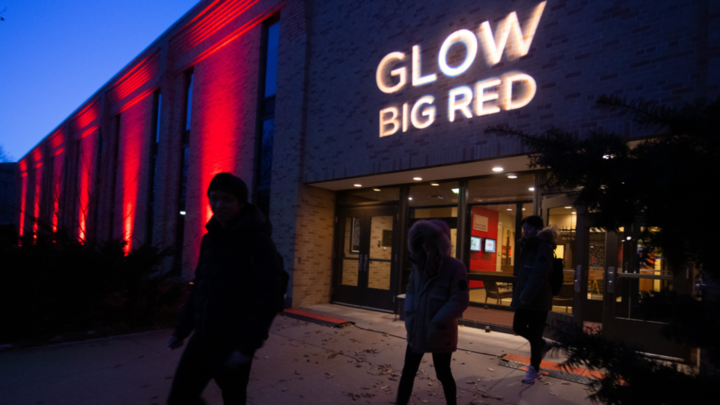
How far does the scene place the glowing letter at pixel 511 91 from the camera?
5996mm

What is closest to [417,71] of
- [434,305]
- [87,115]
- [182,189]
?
[434,305]

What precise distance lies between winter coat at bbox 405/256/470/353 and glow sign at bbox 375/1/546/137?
394cm

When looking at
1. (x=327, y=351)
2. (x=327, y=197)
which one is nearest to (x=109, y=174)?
(x=327, y=197)

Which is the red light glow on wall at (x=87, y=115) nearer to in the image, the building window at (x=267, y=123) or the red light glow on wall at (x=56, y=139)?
the red light glow on wall at (x=56, y=139)

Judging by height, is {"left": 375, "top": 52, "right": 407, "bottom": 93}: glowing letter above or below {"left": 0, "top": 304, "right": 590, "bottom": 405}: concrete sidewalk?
above

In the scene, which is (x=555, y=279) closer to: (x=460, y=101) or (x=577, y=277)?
(x=577, y=277)

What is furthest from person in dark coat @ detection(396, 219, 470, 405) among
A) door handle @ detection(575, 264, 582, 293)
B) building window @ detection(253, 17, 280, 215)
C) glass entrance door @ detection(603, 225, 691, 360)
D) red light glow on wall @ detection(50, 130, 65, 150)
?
red light glow on wall @ detection(50, 130, 65, 150)

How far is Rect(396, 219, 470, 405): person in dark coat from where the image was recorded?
9.91ft


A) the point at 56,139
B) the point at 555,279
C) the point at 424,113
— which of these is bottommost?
the point at 555,279

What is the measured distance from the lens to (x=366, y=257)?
9484 mm

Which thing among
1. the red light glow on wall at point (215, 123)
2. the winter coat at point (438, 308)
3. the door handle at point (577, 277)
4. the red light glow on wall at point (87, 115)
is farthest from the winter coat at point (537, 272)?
the red light glow on wall at point (87, 115)

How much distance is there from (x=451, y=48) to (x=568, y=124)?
2.49 m

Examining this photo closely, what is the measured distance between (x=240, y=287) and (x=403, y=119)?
580 cm

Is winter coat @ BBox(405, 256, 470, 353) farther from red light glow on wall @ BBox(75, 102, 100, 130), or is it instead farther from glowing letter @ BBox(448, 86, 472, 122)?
red light glow on wall @ BBox(75, 102, 100, 130)
